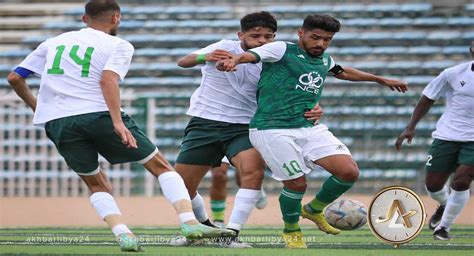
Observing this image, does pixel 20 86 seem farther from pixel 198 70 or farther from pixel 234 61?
pixel 198 70

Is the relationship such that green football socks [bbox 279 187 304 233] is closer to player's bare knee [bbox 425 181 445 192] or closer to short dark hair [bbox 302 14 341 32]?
short dark hair [bbox 302 14 341 32]

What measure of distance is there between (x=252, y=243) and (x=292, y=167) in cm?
109

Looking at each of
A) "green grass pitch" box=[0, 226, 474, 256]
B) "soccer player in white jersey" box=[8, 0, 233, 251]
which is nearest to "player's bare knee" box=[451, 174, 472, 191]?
"green grass pitch" box=[0, 226, 474, 256]

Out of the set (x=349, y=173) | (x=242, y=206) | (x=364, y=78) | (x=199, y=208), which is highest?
(x=364, y=78)

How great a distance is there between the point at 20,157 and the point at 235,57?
12.4 m

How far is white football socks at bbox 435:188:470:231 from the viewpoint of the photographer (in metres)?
10.2

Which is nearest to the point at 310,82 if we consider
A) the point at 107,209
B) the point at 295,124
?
the point at 295,124

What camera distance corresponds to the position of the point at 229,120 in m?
9.27

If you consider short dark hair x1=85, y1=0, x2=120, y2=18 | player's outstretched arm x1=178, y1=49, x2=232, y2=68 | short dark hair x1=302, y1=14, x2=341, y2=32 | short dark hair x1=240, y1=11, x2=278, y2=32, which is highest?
short dark hair x1=85, y1=0, x2=120, y2=18

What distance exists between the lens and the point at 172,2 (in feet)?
79.5

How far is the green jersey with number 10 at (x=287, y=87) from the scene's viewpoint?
335 inches

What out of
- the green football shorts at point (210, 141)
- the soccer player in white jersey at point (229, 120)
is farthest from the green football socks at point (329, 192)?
the green football shorts at point (210, 141)

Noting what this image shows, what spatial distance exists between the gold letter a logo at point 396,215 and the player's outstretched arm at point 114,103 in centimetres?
194

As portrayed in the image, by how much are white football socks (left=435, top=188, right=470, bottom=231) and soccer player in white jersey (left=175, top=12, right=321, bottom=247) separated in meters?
2.14
